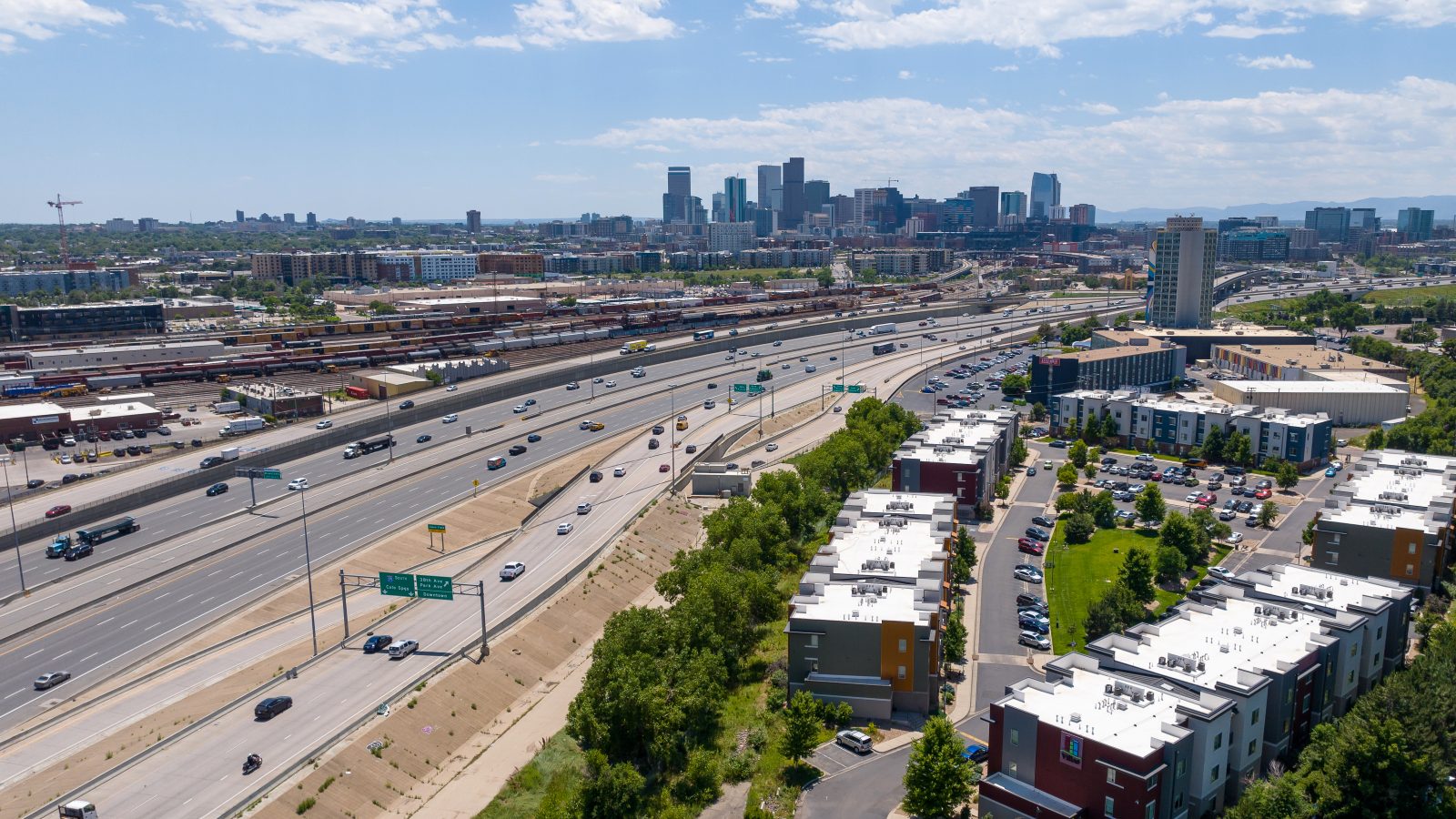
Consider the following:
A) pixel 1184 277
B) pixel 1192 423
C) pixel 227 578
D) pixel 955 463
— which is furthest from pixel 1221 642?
pixel 1184 277

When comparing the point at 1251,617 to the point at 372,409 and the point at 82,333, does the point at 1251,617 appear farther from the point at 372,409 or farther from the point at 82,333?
the point at 82,333

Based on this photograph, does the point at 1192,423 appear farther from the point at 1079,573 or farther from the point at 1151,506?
the point at 1079,573

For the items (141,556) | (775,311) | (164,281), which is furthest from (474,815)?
(164,281)

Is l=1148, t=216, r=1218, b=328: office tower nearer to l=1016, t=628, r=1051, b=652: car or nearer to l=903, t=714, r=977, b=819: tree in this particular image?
l=1016, t=628, r=1051, b=652: car

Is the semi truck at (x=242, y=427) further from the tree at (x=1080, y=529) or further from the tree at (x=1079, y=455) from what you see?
the tree at (x=1079, y=455)

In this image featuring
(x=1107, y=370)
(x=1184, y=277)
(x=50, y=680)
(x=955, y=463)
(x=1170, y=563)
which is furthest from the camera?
(x=1184, y=277)
